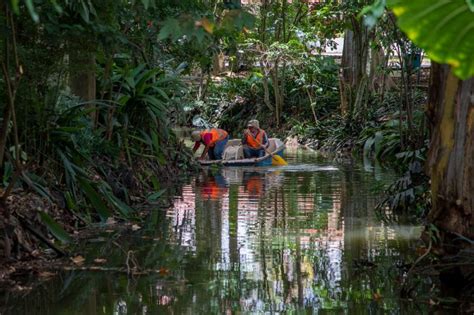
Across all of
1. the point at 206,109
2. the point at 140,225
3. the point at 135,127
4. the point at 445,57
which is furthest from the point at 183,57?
the point at 206,109

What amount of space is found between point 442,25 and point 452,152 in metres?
5.34

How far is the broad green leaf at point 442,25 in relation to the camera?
3.59 feet

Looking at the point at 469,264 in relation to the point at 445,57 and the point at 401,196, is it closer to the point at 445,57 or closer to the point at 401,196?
the point at 401,196

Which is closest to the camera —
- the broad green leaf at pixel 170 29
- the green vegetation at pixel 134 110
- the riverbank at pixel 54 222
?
the broad green leaf at pixel 170 29

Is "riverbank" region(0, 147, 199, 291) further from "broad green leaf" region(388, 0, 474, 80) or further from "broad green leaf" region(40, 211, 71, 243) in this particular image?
"broad green leaf" region(388, 0, 474, 80)

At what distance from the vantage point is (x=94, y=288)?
6656 mm

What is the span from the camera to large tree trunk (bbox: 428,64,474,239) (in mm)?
6160

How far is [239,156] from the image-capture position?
20109 mm

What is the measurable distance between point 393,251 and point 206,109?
2722 centimetres

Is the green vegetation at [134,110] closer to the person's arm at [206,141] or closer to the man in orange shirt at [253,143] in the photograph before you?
the person's arm at [206,141]

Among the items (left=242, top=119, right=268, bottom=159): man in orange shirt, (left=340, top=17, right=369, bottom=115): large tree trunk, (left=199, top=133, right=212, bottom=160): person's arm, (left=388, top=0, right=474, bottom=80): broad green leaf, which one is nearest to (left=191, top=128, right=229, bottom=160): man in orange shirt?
(left=199, top=133, right=212, bottom=160): person's arm

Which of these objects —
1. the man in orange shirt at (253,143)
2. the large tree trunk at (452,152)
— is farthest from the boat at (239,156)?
the large tree trunk at (452,152)

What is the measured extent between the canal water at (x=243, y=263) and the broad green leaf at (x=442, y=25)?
500 cm

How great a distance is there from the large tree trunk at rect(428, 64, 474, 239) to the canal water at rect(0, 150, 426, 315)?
0.77m
